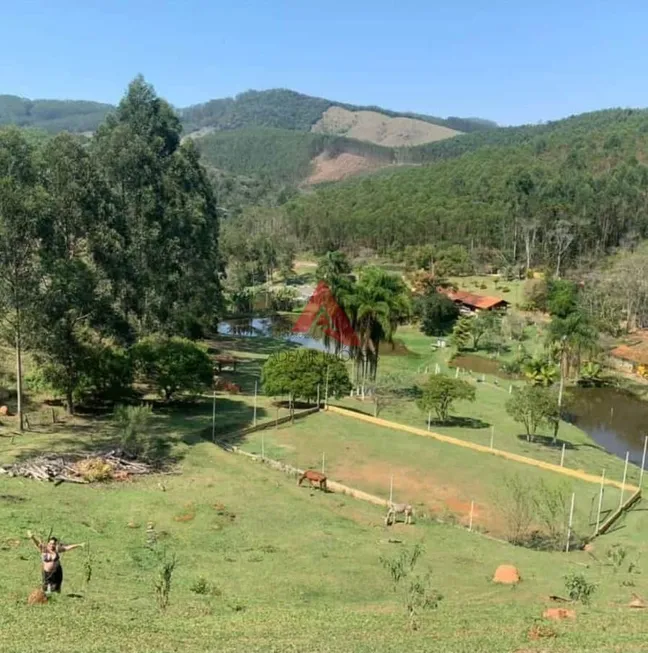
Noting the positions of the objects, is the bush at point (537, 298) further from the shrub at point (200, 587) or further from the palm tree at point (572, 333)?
the shrub at point (200, 587)

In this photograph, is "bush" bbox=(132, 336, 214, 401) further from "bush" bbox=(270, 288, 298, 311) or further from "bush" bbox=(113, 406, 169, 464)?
"bush" bbox=(270, 288, 298, 311)

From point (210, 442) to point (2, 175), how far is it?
41.2ft

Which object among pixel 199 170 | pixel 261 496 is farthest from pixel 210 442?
pixel 199 170

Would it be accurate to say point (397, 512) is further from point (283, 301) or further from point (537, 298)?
point (283, 301)

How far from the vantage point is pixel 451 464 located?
26359 millimetres

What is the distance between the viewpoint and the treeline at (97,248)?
25.2 metres

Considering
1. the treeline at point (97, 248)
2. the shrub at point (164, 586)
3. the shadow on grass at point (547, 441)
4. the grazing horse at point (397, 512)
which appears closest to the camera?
the shrub at point (164, 586)

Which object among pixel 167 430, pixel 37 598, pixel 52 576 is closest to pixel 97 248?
pixel 167 430

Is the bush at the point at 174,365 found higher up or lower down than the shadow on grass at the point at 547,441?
higher up

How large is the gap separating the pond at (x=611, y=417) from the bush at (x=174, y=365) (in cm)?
2029

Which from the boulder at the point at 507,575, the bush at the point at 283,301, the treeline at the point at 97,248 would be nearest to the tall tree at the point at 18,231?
the treeline at the point at 97,248

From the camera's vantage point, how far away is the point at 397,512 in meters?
20.6

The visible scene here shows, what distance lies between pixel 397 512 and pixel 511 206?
9627 centimetres

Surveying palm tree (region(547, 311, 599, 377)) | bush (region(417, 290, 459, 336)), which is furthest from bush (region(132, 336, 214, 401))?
bush (region(417, 290, 459, 336))
